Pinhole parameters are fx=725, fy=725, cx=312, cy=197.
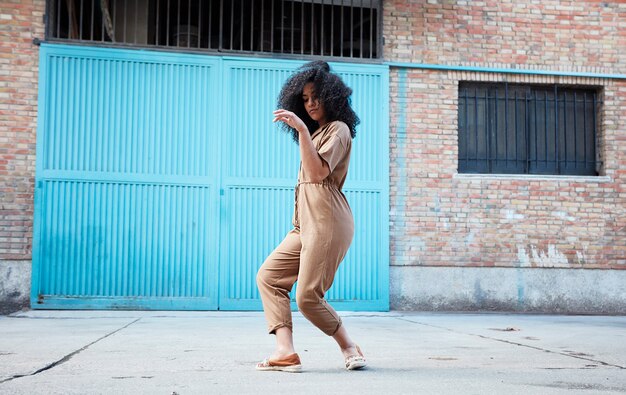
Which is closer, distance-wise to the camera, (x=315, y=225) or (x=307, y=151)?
(x=307, y=151)

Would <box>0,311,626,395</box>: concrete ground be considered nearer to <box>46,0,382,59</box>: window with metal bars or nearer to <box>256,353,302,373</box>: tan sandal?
<box>256,353,302,373</box>: tan sandal

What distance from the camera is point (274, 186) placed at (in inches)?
380

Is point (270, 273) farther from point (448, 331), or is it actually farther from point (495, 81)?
point (495, 81)

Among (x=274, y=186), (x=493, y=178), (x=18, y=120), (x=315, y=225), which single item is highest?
(x=18, y=120)

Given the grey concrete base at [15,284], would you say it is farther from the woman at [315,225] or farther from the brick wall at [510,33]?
the woman at [315,225]

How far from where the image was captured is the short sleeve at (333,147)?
154 inches

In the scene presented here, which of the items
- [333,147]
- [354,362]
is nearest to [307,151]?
[333,147]

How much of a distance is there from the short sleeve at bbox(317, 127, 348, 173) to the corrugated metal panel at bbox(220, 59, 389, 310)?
561cm

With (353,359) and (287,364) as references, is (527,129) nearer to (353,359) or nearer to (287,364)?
(353,359)

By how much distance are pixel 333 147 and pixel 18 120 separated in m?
6.52

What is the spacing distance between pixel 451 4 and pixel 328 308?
7247mm

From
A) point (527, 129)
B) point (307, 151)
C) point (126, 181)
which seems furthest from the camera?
point (527, 129)

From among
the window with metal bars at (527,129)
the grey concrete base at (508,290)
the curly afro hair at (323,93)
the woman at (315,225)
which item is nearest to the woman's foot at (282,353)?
the woman at (315,225)

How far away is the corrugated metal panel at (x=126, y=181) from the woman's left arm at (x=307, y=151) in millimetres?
5726
